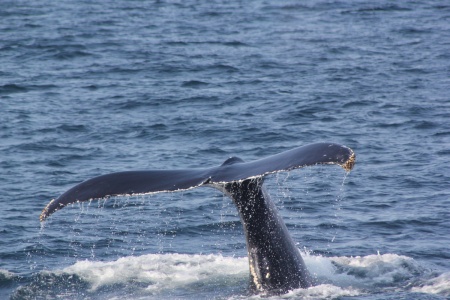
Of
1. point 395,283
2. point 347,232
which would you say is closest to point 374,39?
point 347,232

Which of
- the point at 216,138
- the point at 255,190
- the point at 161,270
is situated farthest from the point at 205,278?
the point at 216,138

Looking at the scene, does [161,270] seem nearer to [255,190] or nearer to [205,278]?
[205,278]

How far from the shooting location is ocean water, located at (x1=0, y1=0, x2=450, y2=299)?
35.6ft

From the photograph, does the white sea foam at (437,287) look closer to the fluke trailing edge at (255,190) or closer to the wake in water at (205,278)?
the wake in water at (205,278)

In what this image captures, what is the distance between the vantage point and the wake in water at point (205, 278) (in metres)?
9.85

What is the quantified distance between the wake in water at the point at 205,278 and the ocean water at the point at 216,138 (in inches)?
1.2

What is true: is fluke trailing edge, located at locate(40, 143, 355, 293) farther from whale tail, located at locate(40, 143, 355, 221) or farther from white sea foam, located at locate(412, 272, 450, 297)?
white sea foam, located at locate(412, 272, 450, 297)

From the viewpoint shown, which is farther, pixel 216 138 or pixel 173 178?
pixel 216 138

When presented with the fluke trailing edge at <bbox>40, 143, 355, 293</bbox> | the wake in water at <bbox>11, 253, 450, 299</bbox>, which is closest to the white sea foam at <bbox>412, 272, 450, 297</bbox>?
the wake in water at <bbox>11, 253, 450, 299</bbox>

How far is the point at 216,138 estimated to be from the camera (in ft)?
56.7

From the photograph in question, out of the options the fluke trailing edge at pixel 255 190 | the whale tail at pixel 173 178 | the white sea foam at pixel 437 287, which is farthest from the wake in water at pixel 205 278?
the whale tail at pixel 173 178

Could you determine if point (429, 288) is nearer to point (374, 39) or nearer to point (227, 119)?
point (227, 119)

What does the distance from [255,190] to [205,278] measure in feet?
6.20

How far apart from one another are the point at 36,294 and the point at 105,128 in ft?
26.5
